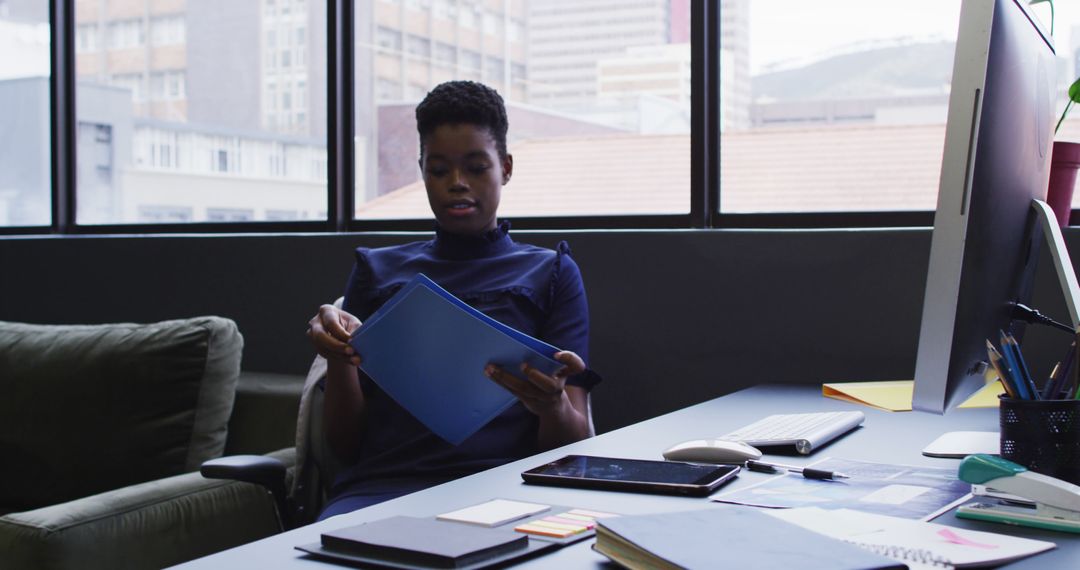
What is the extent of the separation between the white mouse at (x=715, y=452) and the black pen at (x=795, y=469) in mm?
15

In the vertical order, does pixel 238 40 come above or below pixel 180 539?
above

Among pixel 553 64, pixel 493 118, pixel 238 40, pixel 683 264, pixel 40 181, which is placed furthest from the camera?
pixel 40 181

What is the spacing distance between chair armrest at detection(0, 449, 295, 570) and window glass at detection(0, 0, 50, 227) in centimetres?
174

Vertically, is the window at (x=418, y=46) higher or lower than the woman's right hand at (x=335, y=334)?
higher

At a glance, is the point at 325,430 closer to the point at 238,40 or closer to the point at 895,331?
the point at 895,331

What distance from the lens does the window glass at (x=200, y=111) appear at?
2.97 m

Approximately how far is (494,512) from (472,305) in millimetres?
862

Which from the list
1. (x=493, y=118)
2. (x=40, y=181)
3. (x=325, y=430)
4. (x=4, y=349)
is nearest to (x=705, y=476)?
(x=325, y=430)

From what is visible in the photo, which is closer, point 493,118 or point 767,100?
point 493,118

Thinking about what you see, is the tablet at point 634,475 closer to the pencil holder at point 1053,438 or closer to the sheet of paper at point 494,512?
the sheet of paper at point 494,512

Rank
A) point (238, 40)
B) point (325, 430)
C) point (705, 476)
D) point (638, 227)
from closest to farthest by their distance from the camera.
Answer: point (705, 476) < point (325, 430) < point (638, 227) < point (238, 40)

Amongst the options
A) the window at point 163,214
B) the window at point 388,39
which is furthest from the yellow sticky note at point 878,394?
the window at point 163,214

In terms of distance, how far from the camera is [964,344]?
3.19 feet

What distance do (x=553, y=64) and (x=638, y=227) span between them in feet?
1.66
